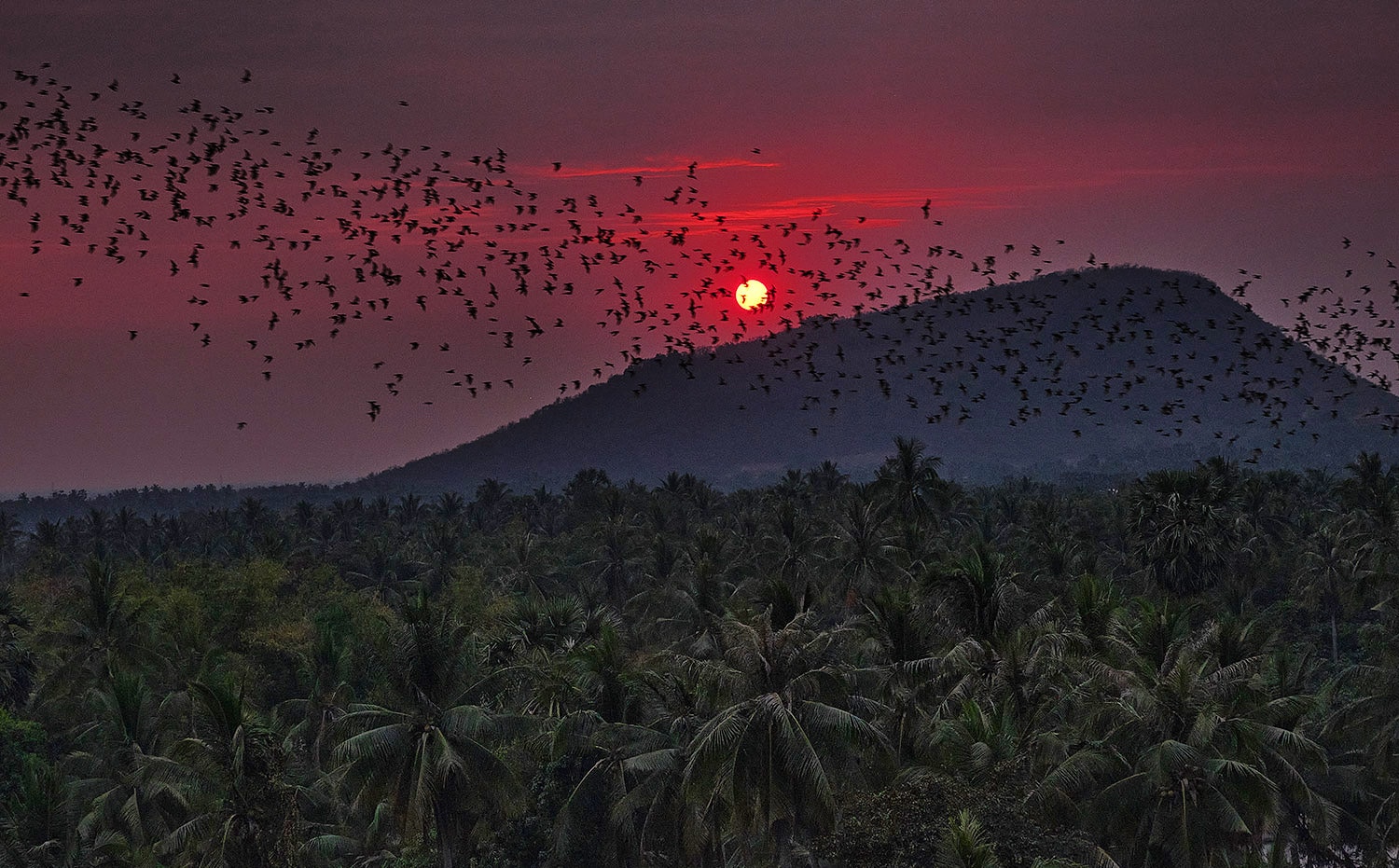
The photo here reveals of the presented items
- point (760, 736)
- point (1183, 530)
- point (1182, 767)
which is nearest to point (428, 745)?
point (760, 736)

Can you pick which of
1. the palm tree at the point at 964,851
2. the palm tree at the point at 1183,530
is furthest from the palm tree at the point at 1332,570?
the palm tree at the point at 964,851

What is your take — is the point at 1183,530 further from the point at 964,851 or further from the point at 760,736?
the point at 964,851

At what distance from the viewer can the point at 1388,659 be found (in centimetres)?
5912

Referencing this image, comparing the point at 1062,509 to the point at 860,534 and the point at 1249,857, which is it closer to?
the point at 860,534

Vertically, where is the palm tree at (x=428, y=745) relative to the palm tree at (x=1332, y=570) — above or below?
above

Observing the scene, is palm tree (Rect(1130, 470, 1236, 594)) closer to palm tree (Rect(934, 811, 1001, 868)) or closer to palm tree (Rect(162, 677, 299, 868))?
palm tree (Rect(934, 811, 1001, 868))

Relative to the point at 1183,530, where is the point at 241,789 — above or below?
above

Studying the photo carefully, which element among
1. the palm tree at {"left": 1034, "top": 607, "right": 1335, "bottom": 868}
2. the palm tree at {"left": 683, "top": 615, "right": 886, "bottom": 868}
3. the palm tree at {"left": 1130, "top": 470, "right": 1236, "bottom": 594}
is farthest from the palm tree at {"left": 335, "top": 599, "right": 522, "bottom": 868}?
the palm tree at {"left": 1130, "top": 470, "right": 1236, "bottom": 594}

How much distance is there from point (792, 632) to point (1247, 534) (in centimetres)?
7378

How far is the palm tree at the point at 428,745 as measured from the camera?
43.9 metres

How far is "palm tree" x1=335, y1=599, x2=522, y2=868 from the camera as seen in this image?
144 ft

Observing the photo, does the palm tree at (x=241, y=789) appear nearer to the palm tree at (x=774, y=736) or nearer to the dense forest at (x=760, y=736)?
the dense forest at (x=760, y=736)

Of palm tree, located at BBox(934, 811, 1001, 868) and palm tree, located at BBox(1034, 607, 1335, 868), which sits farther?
palm tree, located at BBox(1034, 607, 1335, 868)

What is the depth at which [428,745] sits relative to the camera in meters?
44.5
